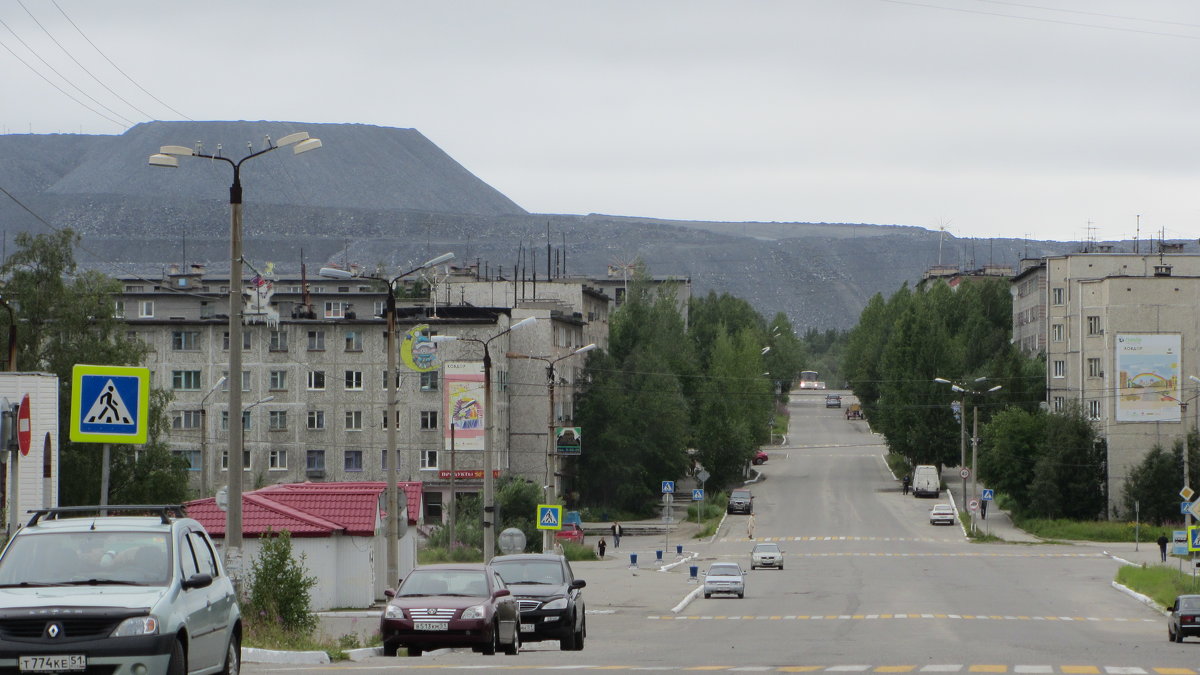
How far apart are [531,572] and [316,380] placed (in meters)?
62.4

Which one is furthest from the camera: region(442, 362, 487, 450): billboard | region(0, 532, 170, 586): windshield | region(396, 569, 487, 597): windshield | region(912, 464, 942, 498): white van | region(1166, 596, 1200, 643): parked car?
region(912, 464, 942, 498): white van

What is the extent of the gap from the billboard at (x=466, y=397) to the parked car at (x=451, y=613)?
58979 millimetres

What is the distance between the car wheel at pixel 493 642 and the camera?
2114cm

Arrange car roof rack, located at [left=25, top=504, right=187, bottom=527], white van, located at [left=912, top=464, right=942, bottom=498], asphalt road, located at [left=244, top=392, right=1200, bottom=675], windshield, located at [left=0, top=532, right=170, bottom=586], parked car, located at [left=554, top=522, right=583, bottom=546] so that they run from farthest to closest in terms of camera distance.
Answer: white van, located at [left=912, top=464, right=942, bottom=498]
parked car, located at [left=554, top=522, right=583, bottom=546]
asphalt road, located at [left=244, top=392, right=1200, bottom=675]
car roof rack, located at [left=25, top=504, right=187, bottom=527]
windshield, located at [left=0, top=532, right=170, bottom=586]

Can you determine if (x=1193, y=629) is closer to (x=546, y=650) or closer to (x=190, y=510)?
(x=546, y=650)

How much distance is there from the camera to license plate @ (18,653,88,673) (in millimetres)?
11539

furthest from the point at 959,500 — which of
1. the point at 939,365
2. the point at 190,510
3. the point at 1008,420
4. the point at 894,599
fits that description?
the point at 190,510

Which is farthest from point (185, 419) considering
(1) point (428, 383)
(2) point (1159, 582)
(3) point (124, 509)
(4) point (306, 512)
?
(3) point (124, 509)

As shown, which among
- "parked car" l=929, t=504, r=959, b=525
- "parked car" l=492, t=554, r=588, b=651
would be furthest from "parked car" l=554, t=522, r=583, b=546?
"parked car" l=492, t=554, r=588, b=651

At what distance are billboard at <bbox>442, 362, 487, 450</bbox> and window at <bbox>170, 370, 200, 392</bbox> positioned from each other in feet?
50.9

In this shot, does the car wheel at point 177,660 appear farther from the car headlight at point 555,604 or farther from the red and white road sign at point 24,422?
the red and white road sign at point 24,422

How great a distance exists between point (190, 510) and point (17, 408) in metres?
8.96

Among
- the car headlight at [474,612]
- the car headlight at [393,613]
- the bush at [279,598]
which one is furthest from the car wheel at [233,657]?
the bush at [279,598]

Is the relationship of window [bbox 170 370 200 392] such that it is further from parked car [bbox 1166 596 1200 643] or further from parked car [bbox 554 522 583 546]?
parked car [bbox 1166 596 1200 643]
